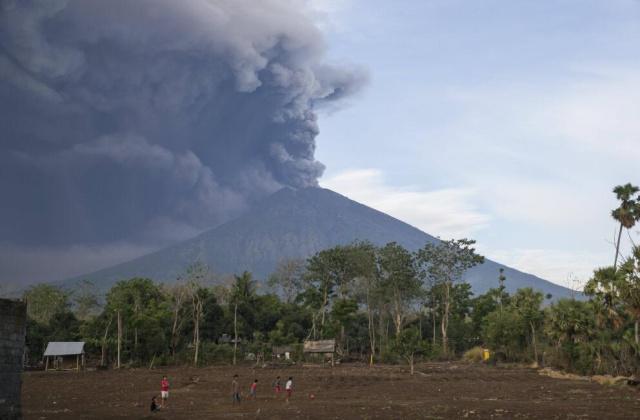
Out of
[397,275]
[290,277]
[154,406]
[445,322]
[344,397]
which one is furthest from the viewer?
[290,277]

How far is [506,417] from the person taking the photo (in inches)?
1001

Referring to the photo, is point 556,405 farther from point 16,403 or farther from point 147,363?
point 147,363

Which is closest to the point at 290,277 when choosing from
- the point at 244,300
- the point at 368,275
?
the point at 368,275

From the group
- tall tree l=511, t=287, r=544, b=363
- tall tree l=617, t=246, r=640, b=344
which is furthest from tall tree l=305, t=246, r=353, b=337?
tall tree l=617, t=246, r=640, b=344

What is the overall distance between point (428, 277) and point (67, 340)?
50.3 metres

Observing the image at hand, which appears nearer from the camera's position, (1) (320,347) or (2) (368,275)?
(1) (320,347)

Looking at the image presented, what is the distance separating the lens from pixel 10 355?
19516mm

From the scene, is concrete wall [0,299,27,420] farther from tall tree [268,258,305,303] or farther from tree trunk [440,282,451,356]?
tall tree [268,258,305,303]

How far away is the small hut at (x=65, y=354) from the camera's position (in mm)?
Result: 63344

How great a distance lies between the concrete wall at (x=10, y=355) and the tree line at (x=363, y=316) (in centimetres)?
3777

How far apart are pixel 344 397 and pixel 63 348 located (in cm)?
4071

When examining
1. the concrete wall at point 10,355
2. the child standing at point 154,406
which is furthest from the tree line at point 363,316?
the concrete wall at point 10,355

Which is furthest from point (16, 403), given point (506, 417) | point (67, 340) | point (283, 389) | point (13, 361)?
point (67, 340)

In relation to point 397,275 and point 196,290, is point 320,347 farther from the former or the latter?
point 397,275
